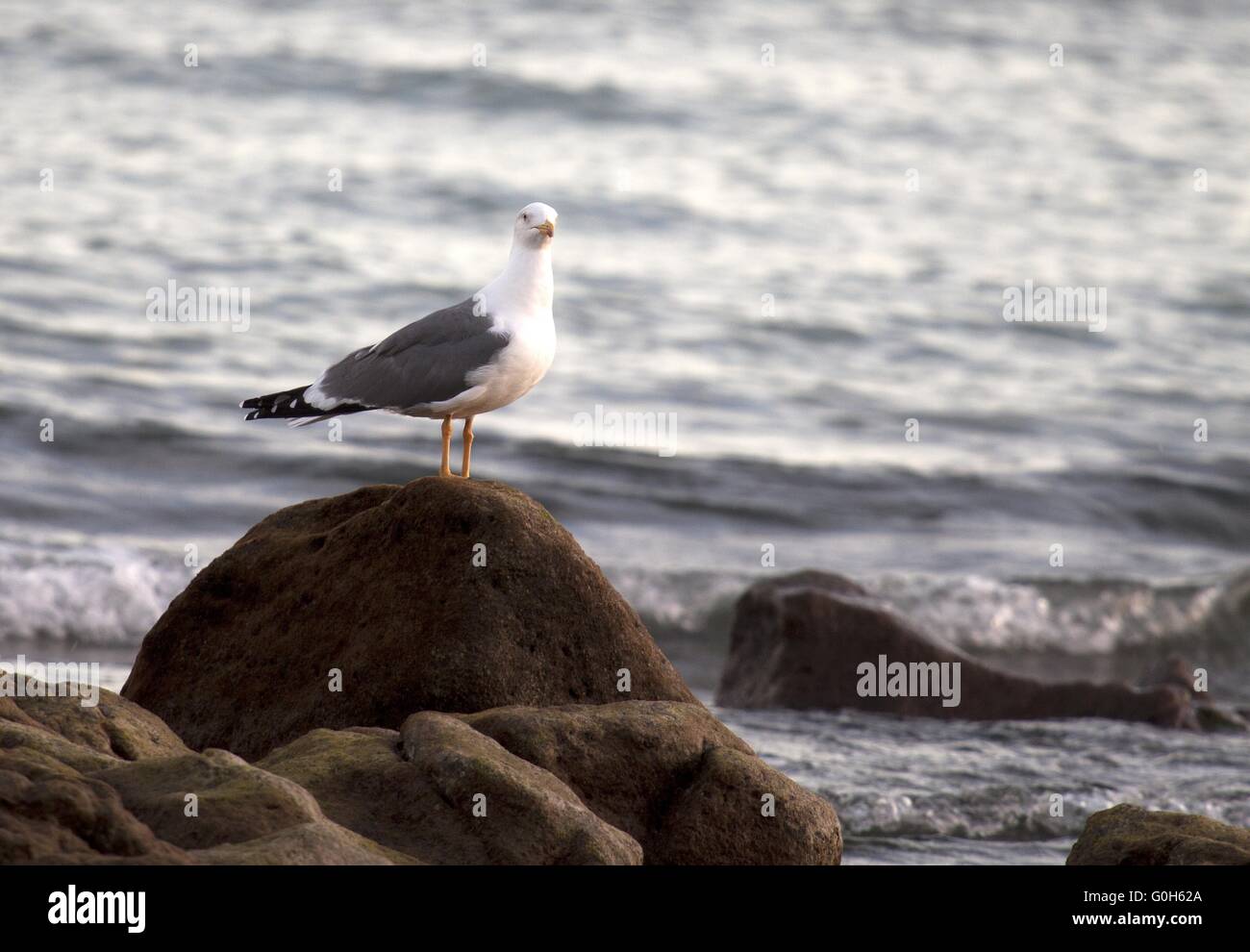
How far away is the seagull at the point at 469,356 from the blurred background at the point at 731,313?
2615 millimetres

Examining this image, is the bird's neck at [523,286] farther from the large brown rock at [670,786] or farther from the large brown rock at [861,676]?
the large brown rock at [861,676]

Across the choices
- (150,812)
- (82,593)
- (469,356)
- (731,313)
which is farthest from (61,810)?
(731,313)

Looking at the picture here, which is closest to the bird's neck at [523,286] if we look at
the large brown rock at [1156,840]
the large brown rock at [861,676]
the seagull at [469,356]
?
the seagull at [469,356]

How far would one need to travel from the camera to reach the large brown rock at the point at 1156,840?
5.12 m

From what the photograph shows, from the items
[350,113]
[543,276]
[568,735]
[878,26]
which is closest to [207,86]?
[350,113]

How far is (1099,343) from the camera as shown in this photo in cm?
1978

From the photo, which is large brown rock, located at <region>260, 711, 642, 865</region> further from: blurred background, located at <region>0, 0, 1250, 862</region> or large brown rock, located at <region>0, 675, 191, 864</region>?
blurred background, located at <region>0, 0, 1250, 862</region>

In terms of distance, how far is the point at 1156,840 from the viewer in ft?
17.5

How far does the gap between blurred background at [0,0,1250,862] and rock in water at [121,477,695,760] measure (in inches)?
78.9

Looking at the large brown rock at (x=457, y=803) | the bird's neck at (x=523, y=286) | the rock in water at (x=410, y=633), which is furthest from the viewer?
the bird's neck at (x=523, y=286)

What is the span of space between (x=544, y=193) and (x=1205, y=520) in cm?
974

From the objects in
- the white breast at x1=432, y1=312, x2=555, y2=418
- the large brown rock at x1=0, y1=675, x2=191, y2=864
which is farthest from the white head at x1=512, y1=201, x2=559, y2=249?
the large brown rock at x1=0, y1=675, x2=191, y2=864

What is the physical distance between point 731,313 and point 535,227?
1248 cm
